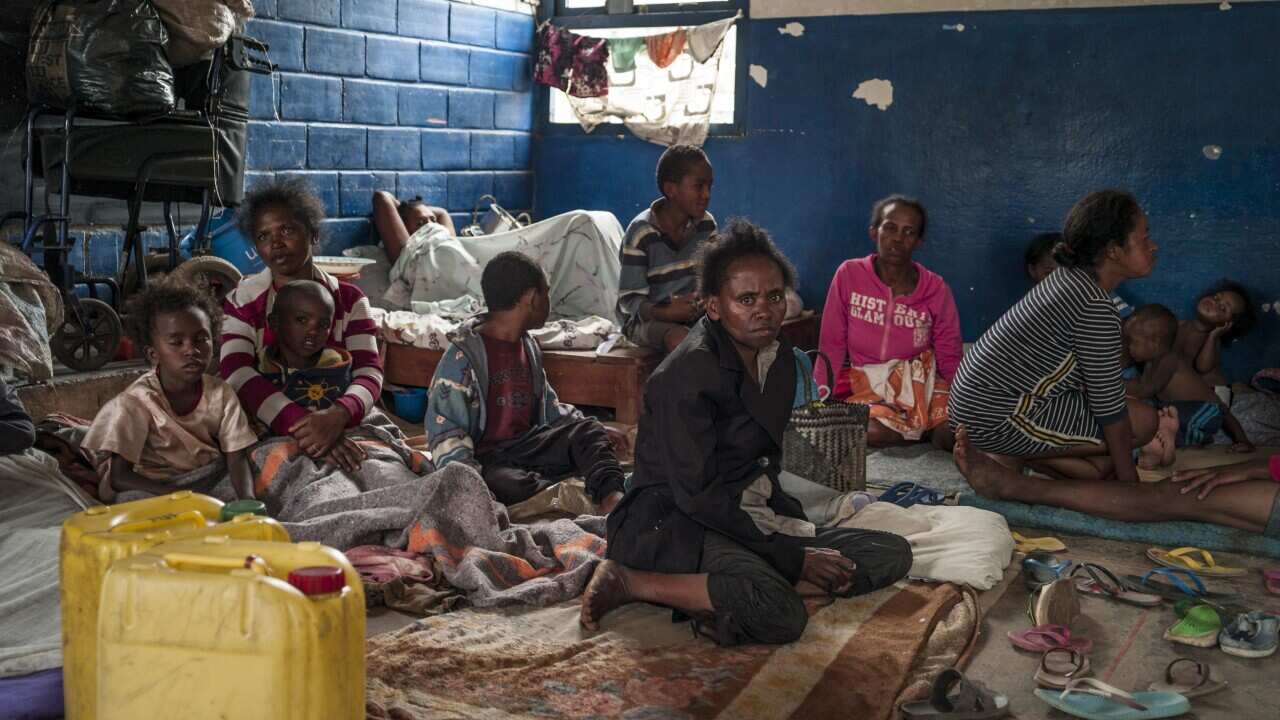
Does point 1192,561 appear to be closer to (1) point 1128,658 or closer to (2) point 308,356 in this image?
(1) point 1128,658

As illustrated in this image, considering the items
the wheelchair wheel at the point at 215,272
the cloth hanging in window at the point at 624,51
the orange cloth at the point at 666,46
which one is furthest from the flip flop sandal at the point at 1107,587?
the cloth hanging in window at the point at 624,51

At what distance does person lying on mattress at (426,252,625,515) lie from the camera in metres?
3.79

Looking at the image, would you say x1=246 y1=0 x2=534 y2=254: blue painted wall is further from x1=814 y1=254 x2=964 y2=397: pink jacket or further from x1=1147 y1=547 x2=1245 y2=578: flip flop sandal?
x1=1147 y1=547 x2=1245 y2=578: flip flop sandal

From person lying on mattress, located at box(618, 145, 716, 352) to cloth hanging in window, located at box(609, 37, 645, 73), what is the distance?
225cm

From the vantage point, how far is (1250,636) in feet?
9.30

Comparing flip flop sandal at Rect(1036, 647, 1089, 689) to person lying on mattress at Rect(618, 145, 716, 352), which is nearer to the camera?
flip flop sandal at Rect(1036, 647, 1089, 689)

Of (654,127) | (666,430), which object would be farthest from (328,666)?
(654,127)

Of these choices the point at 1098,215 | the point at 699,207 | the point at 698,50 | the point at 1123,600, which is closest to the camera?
the point at 1123,600

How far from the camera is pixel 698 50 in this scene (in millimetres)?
7027

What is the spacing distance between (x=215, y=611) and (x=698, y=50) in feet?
19.0

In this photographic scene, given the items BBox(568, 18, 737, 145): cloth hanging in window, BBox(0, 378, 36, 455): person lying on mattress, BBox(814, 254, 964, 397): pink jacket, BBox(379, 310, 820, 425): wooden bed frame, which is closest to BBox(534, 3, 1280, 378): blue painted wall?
BBox(568, 18, 737, 145): cloth hanging in window

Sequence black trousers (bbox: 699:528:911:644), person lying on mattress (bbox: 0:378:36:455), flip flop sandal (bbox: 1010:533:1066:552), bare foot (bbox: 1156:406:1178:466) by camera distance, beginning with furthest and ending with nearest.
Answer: bare foot (bbox: 1156:406:1178:466), flip flop sandal (bbox: 1010:533:1066:552), person lying on mattress (bbox: 0:378:36:455), black trousers (bbox: 699:528:911:644)

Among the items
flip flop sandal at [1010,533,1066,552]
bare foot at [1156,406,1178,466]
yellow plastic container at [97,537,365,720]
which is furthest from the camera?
bare foot at [1156,406,1178,466]

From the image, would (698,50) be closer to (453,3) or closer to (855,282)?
(453,3)
